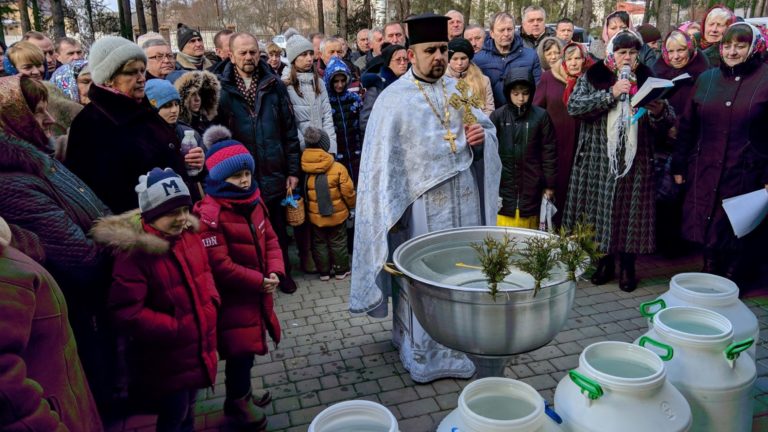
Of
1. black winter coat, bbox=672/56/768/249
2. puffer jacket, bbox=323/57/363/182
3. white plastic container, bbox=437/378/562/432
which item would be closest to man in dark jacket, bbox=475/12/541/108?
puffer jacket, bbox=323/57/363/182

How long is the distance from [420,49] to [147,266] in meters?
1.97

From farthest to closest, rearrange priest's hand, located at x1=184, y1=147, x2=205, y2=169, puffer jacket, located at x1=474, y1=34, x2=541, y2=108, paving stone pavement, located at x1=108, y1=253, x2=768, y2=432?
puffer jacket, located at x1=474, y1=34, x2=541, y2=108
priest's hand, located at x1=184, y1=147, x2=205, y2=169
paving stone pavement, located at x1=108, y1=253, x2=768, y2=432

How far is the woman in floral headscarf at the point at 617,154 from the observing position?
16.1ft

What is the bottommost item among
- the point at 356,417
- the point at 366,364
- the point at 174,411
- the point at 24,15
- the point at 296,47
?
the point at 366,364

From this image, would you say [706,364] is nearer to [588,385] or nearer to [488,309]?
[588,385]

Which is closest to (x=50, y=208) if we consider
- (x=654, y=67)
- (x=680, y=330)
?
(x=680, y=330)

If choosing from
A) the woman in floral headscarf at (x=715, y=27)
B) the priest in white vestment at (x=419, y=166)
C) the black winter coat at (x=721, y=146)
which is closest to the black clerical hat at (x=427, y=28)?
the priest in white vestment at (x=419, y=166)

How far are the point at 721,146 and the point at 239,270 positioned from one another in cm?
429

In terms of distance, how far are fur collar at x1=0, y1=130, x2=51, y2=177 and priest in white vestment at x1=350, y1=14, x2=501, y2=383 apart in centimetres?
174

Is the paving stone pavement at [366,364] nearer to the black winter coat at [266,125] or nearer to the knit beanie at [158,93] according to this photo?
the black winter coat at [266,125]

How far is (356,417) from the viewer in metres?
1.99

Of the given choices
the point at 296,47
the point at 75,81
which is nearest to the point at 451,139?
the point at 296,47

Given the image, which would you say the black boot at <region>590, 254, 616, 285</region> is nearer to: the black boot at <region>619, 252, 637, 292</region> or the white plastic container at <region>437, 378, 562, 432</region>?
the black boot at <region>619, 252, 637, 292</region>

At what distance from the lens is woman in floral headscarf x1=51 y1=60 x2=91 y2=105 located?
5133 millimetres
